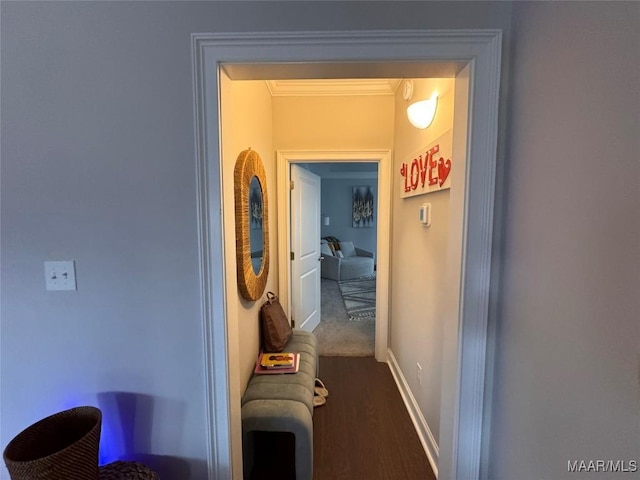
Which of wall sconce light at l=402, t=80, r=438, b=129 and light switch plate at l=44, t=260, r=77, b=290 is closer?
light switch plate at l=44, t=260, r=77, b=290

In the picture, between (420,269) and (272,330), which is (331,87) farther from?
(272,330)

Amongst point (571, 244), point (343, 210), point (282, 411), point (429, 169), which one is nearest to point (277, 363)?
point (282, 411)

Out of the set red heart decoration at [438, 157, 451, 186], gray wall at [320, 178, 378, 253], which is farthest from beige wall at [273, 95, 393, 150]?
gray wall at [320, 178, 378, 253]

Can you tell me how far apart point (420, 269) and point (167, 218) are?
1515mm

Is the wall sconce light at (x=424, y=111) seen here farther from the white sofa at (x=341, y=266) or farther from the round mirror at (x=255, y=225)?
the white sofa at (x=341, y=266)

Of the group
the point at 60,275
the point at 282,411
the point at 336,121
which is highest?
the point at 336,121

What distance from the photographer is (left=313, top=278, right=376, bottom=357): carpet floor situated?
3.02 m

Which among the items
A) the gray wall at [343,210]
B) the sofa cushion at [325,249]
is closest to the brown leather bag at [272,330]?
the sofa cushion at [325,249]

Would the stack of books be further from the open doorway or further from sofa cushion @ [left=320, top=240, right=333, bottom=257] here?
sofa cushion @ [left=320, top=240, right=333, bottom=257]

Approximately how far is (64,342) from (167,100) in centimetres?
97

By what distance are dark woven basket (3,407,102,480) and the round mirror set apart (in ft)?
3.46

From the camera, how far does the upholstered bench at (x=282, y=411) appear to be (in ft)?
4.74

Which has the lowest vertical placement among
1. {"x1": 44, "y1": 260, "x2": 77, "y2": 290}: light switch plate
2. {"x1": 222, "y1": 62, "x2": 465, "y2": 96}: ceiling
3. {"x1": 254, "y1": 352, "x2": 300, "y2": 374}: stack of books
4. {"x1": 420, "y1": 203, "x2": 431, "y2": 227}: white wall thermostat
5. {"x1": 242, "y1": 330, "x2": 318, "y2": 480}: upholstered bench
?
{"x1": 242, "y1": 330, "x2": 318, "y2": 480}: upholstered bench

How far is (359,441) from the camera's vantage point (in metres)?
1.83
